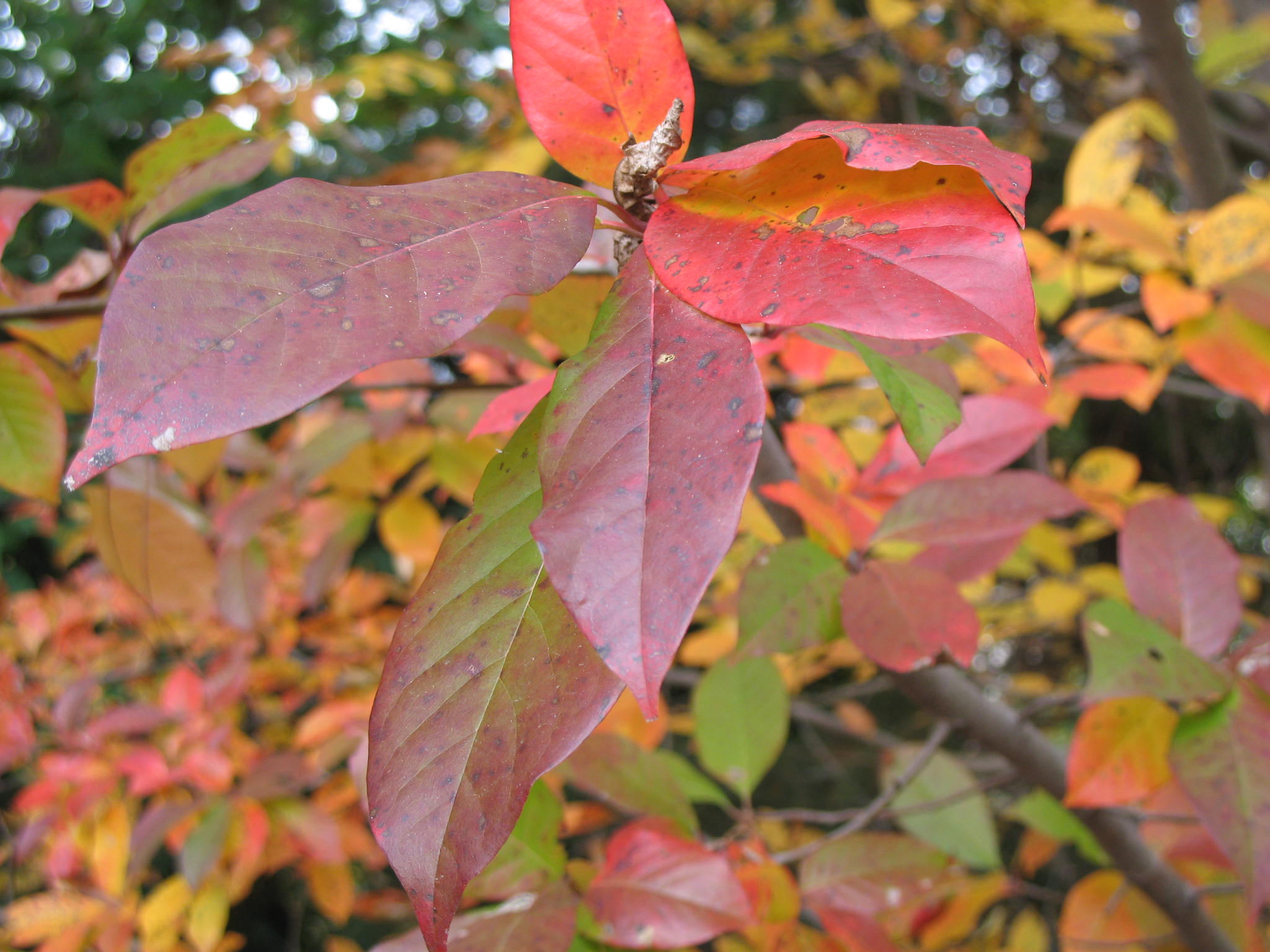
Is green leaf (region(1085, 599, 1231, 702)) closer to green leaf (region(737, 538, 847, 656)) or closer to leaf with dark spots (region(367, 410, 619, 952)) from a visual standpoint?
green leaf (region(737, 538, 847, 656))

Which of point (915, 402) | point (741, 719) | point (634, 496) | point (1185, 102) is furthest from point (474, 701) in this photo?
point (1185, 102)

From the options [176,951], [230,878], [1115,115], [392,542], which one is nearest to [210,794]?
[230,878]

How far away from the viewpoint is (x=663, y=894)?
0.51m

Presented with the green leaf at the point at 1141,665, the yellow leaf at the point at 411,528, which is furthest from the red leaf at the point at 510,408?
the yellow leaf at the point at 411,528

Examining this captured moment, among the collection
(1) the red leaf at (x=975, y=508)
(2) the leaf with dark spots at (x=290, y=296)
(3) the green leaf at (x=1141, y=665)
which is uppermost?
(2) the leaf with dark spots at (x=290, y=296)

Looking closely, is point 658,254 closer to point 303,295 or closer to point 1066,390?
point 303,295

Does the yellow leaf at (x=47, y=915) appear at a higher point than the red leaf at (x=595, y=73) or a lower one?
lower

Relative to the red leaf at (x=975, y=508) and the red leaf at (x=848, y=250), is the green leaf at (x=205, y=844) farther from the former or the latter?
the red leaf at (x=848, y=250)

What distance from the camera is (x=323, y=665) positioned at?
1.61 m

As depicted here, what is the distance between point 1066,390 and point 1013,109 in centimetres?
274

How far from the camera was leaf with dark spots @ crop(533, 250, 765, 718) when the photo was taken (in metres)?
0.22

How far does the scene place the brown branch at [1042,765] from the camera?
23.2 inches

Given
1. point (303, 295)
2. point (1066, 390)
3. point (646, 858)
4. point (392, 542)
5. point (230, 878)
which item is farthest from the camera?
point (230, 878)

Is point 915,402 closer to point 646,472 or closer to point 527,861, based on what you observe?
point 646,472
